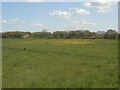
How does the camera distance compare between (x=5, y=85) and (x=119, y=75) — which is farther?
(x=119, y=75)

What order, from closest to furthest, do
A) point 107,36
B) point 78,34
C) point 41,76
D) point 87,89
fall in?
point 87,89, point 41,76, point 107,36, point 78,34

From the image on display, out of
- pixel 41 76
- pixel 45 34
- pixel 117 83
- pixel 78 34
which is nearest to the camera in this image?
pixel 117 83

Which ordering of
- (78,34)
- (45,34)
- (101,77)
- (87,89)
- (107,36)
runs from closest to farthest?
(87,89)
(101,77)
(107,36)
(78,34)
(45,34)

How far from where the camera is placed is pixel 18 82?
23.7 feet

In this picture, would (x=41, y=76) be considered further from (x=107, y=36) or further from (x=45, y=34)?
(x=45, y=34)

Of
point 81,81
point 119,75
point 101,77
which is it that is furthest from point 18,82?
point 119,75

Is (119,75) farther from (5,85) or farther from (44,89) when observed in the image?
(5,85)

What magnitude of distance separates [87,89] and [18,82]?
3.20 meters

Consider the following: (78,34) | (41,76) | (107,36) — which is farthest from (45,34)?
(41,76)

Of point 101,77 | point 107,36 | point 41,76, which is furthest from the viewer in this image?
point 107,36

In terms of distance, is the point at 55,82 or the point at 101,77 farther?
the point at 101,77

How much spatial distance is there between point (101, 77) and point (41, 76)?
307 centimetres

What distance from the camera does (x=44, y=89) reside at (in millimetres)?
6312

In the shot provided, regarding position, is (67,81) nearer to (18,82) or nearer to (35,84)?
(35,84)
